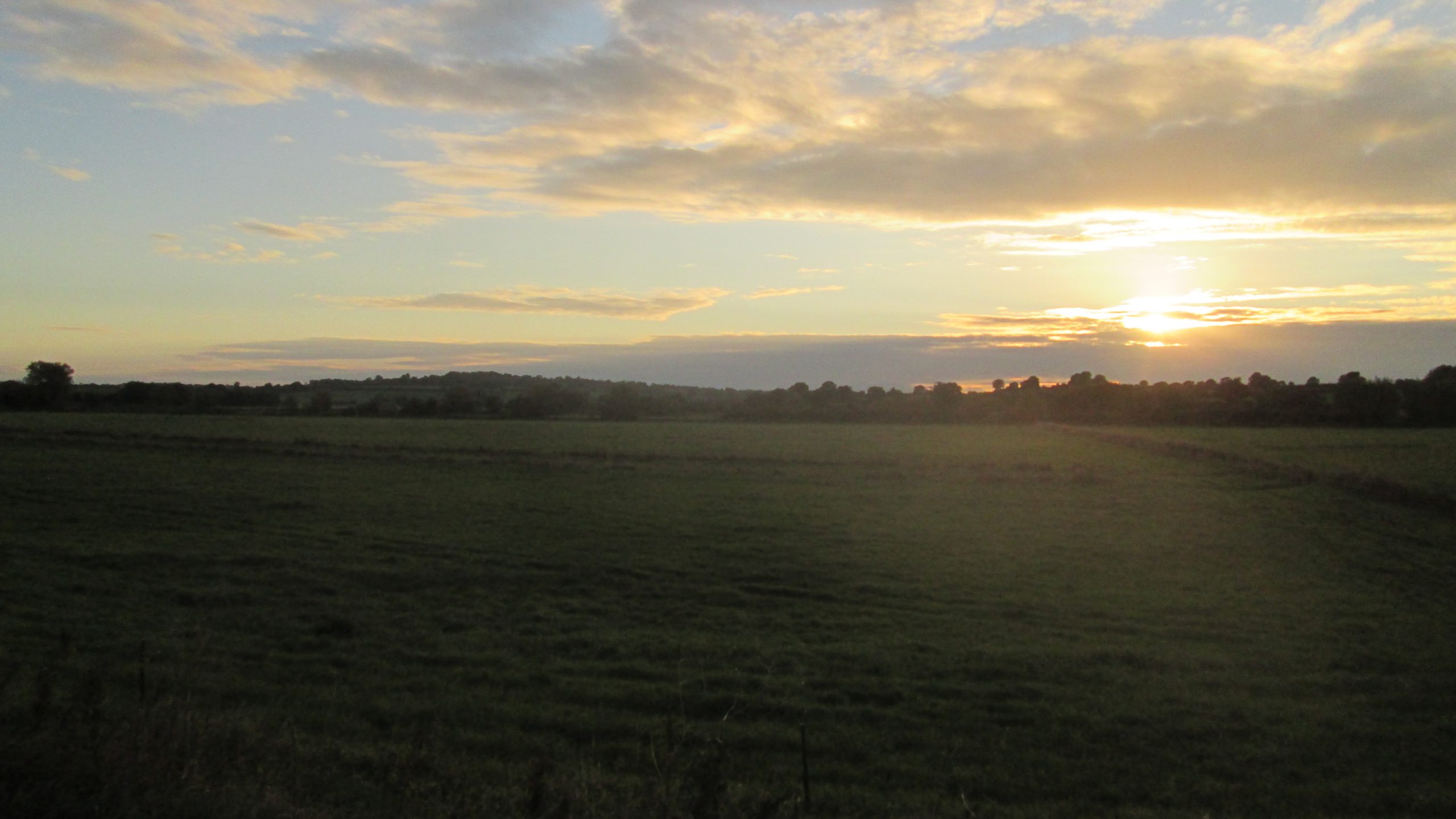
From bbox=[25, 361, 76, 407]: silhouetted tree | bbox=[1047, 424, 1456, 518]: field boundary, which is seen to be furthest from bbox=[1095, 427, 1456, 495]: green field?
bbox=[25, 361, 76, 407]: silhouetted tree

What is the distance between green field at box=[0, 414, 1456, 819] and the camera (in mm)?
5613

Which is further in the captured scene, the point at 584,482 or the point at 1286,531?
the point at 584,482

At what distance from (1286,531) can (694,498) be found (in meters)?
15.9

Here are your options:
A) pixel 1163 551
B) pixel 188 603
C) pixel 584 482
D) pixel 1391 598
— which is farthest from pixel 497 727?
pixel 584 482

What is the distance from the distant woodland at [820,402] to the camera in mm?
69438

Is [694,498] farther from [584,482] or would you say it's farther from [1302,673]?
[1302,673]

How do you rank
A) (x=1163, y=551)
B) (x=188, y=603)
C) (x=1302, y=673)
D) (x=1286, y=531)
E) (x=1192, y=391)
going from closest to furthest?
(x=1302, y=673) → (x=188, y=603) → (x=1163, y=551) → (x=1286, y=531) → (x=1192, y=391)

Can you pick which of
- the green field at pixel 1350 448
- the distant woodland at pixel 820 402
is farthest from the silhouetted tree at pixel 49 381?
the green field at pixel 1350 448

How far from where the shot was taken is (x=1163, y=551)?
18.7 m

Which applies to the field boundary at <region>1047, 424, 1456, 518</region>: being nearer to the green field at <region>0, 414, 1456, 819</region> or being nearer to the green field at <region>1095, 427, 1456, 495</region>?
the green field at <region>1095, 427, 1456, 495</region>

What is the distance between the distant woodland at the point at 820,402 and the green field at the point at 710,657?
54.1 m

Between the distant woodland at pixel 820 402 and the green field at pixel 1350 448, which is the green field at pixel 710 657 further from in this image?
the distant woodland at pixel 820 402

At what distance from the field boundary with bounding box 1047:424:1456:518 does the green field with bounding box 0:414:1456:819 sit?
149cm

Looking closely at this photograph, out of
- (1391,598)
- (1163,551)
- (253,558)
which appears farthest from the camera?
(1163,551)
